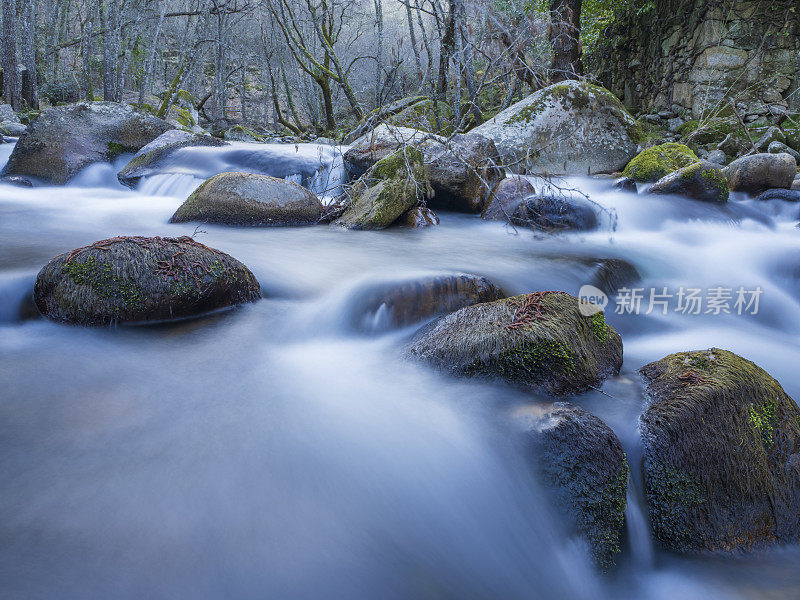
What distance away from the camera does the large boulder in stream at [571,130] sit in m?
9.14

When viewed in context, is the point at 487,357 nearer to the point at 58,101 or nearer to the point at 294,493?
the point at 294,493

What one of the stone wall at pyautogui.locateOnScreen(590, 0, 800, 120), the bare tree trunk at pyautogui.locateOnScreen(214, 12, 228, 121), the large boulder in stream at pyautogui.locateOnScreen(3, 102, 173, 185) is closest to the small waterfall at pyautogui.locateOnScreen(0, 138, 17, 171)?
the large boulder in stream at pyautogui.locateOnScreen(3, 102, 173, 185)

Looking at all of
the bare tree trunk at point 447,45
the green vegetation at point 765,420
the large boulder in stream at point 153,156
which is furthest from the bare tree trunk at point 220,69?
the green vegetation at point 765,420

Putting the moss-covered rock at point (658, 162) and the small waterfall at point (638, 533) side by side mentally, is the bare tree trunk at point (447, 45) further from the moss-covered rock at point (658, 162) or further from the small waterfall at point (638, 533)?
the small waterfall at point (638, 533)

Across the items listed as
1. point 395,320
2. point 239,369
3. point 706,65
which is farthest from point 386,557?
point 706,65

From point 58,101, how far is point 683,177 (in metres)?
19.3

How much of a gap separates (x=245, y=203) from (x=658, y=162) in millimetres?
6327

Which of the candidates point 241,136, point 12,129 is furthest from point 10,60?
point 241,136

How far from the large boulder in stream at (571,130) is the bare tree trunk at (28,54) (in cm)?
1255

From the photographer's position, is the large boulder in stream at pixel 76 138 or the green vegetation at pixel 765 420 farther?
the large boulder in stream at pixel 76 138

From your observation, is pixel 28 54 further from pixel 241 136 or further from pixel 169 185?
pixel 169 185

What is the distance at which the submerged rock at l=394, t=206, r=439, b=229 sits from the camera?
6211mm

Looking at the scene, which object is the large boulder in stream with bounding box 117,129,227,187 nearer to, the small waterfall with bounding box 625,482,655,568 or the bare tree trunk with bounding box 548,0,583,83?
the bare tree trunk with bounding box 548,0,583,83

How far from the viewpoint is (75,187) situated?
25.8ft
